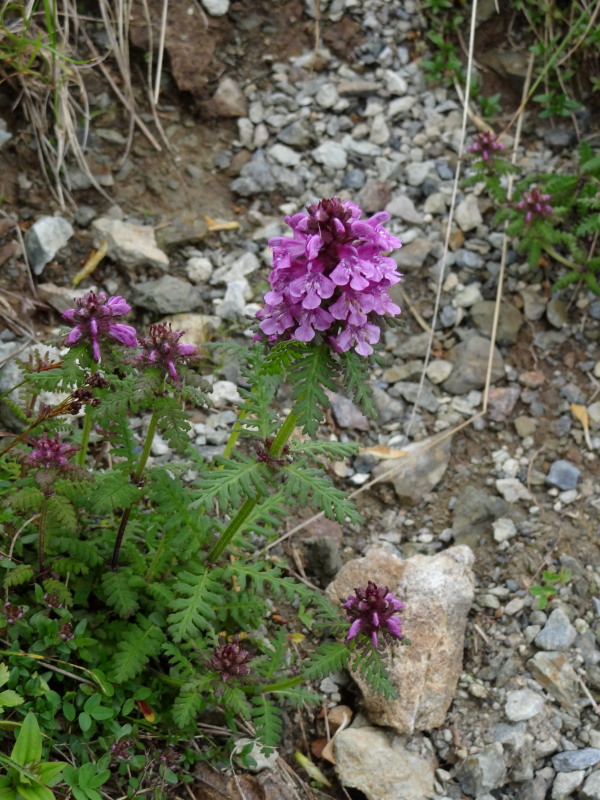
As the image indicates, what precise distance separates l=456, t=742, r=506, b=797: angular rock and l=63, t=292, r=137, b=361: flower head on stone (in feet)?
7.26

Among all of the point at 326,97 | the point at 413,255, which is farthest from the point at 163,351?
the point at 326,97

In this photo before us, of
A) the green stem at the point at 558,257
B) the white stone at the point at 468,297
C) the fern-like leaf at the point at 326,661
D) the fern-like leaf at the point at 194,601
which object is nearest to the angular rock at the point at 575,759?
the fern-like leaf at the point at 326,661

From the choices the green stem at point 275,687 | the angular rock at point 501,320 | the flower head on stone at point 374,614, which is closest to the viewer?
the flower head on stone at point 374,614

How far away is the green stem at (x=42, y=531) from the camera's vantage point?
120 inches

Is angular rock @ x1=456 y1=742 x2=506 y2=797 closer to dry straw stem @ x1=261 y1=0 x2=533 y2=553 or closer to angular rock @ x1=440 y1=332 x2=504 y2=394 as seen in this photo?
dry straw stem @ x1=261 y1=0 x2=533 y2=553

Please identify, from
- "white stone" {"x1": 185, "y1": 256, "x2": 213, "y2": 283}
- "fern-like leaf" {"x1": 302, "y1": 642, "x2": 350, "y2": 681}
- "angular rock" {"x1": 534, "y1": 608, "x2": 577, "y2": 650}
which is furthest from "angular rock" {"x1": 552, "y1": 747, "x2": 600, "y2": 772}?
"white stone" {"x1": 185, "y1": 256, "x2": 213, "y2": 283}

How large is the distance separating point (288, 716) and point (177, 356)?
1825 millimetres

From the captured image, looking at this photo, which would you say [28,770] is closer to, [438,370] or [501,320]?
[438,370]

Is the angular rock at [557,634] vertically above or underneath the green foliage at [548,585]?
underneath

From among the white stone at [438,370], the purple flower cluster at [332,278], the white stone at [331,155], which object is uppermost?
the purple flower cluster at [332,278]

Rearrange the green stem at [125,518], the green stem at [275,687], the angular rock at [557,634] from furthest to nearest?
the angular rock at [557,634] < the green stem at [275,687] < the green stem at [125,518]

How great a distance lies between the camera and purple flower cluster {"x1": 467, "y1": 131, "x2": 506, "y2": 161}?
16.6ft

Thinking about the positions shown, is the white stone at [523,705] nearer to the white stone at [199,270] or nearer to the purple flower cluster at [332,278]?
the purple flower cluster at [332,278]

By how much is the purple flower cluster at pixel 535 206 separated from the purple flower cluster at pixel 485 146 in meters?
0.35
